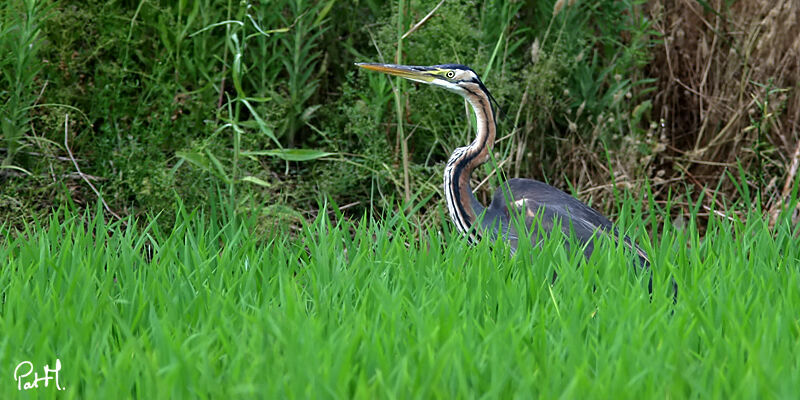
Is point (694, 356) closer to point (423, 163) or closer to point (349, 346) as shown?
point (349, 346)

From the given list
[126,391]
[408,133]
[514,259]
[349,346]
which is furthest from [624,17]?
[126,391]

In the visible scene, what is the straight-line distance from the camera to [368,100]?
4992 mm

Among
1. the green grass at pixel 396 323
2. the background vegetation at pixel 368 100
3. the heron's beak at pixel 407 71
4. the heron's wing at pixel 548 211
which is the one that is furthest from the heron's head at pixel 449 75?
the green grass at pixel 396 323

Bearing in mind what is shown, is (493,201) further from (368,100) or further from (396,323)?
(396,323)

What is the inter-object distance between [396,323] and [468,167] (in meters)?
1.74

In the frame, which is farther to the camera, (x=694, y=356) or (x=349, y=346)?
(x=694, y=356)

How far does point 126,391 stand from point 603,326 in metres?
1.12

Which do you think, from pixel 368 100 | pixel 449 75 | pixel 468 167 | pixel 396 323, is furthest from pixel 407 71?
pixel 396 323

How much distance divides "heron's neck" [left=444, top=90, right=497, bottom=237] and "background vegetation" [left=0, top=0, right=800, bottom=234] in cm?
31

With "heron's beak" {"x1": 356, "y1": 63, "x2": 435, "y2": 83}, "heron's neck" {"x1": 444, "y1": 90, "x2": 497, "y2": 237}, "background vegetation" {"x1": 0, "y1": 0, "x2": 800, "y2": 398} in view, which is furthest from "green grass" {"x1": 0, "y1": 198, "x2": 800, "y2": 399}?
"heron's beak" {"x1": 356, "y1": 63, "x2": 435, "y2": 83}

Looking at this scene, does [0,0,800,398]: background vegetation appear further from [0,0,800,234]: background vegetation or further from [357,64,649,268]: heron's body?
[357,64,649,268]: heron's body

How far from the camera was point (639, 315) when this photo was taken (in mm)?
2590

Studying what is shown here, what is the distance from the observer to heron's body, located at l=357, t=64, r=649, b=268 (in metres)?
3.67

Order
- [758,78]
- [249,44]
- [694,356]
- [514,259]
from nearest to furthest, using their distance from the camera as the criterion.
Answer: [694,356]
[514,259]
[249,44]
[758,78]
